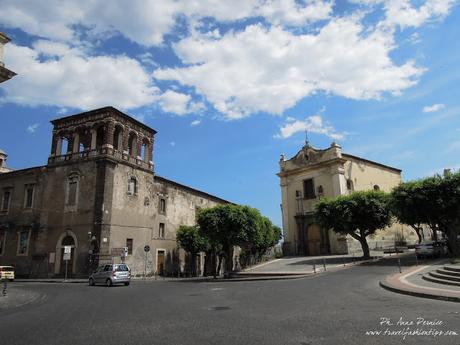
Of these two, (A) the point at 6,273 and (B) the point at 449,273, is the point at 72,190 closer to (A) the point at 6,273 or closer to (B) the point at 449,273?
(A) the point at 6,273

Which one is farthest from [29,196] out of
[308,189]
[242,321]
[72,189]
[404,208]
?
[242,321]

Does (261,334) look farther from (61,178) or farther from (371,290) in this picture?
(61,178)

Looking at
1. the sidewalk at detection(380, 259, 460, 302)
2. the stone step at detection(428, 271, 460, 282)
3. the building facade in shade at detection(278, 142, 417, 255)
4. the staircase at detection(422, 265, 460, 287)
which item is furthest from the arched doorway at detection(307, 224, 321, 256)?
the stone step at detection(428, 271, 460, 282)

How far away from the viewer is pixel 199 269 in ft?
135

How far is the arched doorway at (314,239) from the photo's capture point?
37.4 m

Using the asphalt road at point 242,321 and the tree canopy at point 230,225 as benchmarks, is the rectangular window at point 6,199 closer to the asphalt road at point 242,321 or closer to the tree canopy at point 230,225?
the tree canopy at point 230,225

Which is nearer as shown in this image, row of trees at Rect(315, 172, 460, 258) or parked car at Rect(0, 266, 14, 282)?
row of trees at Rect(315, 172, 460, 258)

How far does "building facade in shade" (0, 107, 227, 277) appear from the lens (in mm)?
30734

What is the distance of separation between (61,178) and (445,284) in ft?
100

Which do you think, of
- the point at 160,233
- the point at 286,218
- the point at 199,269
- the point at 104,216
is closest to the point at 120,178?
the point at 104,216

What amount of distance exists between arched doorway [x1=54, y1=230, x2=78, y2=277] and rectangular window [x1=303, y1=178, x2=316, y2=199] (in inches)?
918

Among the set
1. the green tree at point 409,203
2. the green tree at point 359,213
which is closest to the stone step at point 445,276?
the green tree at point 409,203

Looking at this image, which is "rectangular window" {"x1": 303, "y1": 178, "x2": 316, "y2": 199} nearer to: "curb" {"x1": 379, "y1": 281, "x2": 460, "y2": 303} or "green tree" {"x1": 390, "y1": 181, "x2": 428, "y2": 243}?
"green tree" {"x1": 390, "y1": 181, "x2": 428, "y2": 243}

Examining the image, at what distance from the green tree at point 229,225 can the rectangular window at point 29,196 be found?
704 inches
